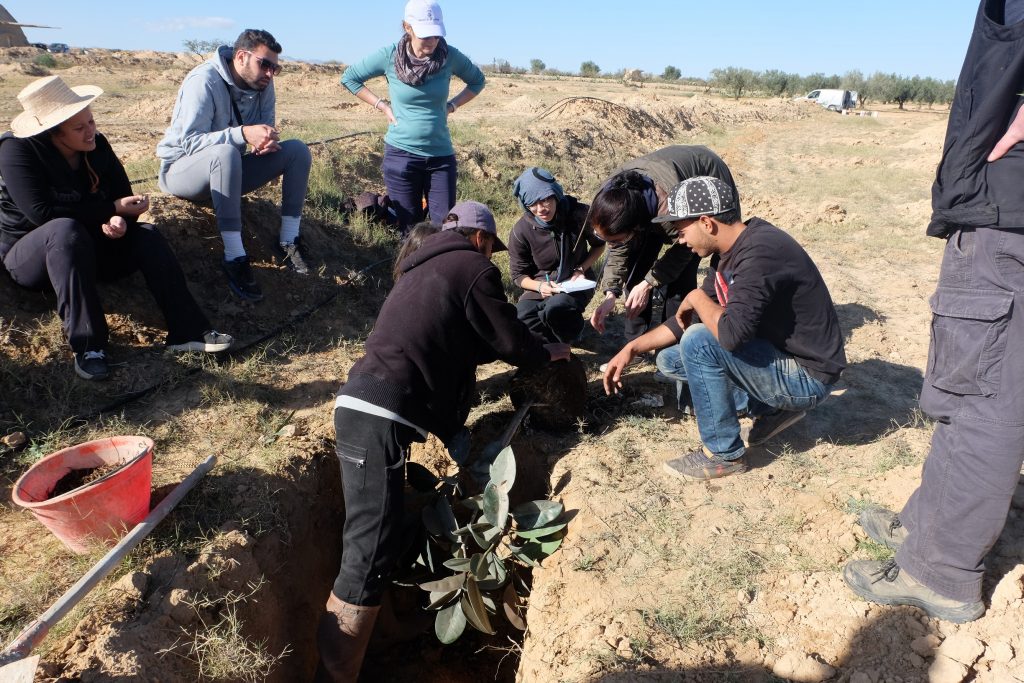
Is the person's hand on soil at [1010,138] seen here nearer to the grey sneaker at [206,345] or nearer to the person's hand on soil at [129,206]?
the grey sneaker at [206,345]

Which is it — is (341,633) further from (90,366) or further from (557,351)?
(90,366)

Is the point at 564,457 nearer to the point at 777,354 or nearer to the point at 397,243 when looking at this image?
the point at 777,354

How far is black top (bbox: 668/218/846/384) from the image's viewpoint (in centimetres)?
271

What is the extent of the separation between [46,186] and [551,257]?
2.84m

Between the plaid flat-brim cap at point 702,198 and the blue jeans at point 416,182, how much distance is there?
99.3 inches

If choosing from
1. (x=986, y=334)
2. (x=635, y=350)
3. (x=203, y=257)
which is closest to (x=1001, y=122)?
(x=986, y=334)

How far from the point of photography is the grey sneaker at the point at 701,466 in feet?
10.1

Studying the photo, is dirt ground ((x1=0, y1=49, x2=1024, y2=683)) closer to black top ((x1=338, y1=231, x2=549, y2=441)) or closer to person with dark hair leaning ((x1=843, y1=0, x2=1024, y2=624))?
person with dark hair leaning ((x1=843, y1=0, x2=1024, y2=624))

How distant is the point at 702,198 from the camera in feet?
8.99

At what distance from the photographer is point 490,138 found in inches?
396

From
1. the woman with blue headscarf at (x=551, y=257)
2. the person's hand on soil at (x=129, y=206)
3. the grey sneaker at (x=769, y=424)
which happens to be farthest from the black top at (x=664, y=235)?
the person's hand on soil at (x=129, y=206)

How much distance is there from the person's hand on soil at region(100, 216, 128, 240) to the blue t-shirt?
198 cm

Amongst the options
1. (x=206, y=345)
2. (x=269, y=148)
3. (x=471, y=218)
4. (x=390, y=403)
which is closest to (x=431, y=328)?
(x=390, y=403)

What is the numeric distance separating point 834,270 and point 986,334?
16.6ft
